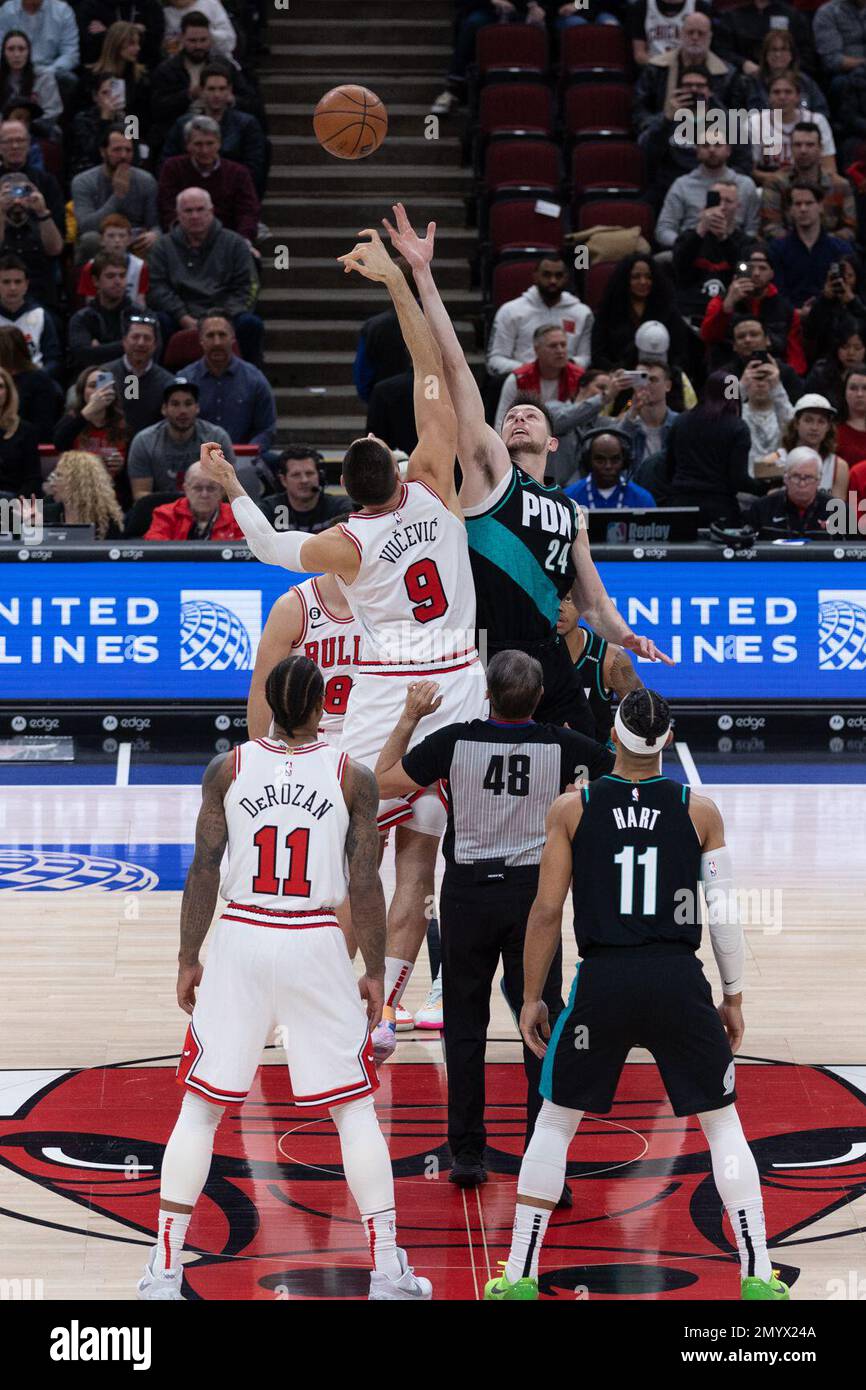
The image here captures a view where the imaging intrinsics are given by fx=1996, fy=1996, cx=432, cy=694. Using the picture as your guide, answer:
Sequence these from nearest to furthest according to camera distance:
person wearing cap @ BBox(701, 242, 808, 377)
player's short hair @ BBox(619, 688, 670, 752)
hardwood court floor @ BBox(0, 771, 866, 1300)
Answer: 1. player's short hair @ BBox(619, 688, 670, 752)
2. hardwood court floor @ BBox(0, 771, 866, 1300)
3. person wearing cap @ BBox(701, 242, 808, 377)

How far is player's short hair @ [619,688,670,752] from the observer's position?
5133mm

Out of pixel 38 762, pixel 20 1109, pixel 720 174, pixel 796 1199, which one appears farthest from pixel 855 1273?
pixel 720 174

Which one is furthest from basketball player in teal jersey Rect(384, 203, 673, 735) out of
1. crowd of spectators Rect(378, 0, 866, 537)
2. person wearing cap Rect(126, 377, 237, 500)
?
person wearing cap Rect(126, 377, 237, 500)

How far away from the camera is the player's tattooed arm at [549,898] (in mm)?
5137

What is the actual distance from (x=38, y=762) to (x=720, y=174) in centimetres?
721

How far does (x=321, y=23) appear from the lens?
17.9 meters

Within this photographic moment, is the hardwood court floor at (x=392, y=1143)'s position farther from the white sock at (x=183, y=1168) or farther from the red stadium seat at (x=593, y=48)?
the red stadium seat at (x=593, y=48)

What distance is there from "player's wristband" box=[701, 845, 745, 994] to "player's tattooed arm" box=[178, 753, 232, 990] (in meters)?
1.26

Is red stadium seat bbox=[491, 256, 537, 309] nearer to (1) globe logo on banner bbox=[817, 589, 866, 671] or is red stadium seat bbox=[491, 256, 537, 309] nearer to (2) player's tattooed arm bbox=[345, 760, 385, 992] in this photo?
(1) globe logo on banner bbox=[817, 589, 866, 671]

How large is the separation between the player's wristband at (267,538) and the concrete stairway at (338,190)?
8.99 meters

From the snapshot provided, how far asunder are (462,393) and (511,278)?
28.3ft

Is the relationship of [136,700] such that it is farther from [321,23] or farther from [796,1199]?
[321,23]

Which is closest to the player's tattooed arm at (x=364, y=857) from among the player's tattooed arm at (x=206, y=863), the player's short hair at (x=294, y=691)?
the player's short hair at (x=294, y=691)

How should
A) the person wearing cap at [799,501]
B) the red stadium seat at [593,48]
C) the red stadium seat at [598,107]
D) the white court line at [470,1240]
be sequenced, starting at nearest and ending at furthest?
the white court line at [470,1240]
the person wearing cap at [799,501]
the red stadium seat at [598,107]
the red stadium seat at [593,48]
